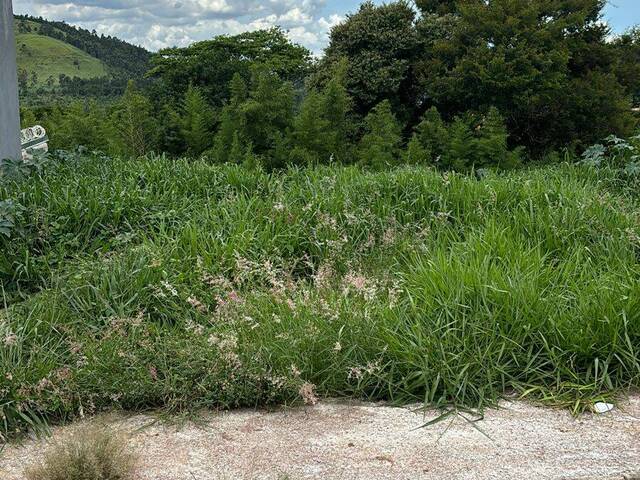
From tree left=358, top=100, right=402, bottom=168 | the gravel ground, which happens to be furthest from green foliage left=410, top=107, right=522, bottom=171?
the gravel ground

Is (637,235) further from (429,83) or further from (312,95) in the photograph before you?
(429,83)

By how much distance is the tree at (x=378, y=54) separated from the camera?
10.1 meters

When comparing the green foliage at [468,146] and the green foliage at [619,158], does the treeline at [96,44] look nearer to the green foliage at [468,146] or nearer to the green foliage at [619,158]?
the green foliage at [468,146]

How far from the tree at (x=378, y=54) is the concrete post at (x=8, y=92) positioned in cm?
561

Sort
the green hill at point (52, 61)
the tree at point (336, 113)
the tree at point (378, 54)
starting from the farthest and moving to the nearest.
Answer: the green hill at point (52, 61)
the tree at point (378, 54)
the tree at point (336, 113)

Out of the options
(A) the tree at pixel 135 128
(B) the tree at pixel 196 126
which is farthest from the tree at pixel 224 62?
(A) the tree at pixel 135 128

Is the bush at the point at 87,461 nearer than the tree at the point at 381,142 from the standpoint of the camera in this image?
Yes

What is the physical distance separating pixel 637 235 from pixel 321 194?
6.45 ft

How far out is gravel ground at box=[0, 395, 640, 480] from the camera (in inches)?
88.4

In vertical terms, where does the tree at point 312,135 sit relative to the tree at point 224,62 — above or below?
below

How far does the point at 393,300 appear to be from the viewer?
3.01 m

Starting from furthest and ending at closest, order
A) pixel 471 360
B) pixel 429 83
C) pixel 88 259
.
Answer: pixel 429 83 → pixel 88 259 → pixel 471 360

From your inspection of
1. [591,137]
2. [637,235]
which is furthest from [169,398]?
[591,137]

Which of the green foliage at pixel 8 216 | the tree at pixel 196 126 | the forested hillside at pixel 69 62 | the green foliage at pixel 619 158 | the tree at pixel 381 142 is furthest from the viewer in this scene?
the forested hillside at pixel 69 62
